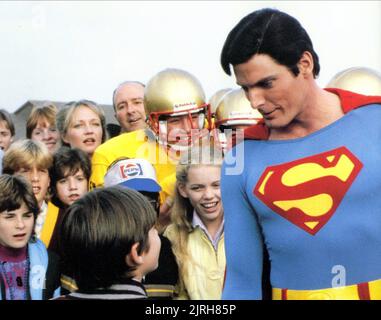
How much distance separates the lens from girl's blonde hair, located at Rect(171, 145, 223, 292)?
17.0 feet

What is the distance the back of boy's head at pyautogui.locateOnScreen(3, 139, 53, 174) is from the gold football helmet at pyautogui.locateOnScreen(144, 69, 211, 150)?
0.72m

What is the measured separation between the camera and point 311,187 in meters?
3.77

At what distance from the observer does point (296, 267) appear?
3816mm

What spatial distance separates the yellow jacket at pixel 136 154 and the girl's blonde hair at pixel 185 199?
26 centimetres

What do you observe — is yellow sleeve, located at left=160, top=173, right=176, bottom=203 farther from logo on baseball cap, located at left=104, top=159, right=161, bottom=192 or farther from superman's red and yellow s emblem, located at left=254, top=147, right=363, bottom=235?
superman's red and yellow s emblem, located at left=254, top=147, right=363, bottom=235

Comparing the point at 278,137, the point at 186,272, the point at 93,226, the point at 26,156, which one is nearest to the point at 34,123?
the point at 26,156

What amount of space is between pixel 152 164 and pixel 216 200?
30.5 inches

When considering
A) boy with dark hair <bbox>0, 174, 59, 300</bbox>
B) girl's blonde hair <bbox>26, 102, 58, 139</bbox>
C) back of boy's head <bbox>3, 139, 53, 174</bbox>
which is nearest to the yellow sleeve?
back of boy's head <bbox>3, 139, 53, 174</bbox>

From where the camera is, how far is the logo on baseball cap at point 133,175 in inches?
203

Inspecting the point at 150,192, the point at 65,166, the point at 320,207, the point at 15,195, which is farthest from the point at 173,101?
the point at 320,207

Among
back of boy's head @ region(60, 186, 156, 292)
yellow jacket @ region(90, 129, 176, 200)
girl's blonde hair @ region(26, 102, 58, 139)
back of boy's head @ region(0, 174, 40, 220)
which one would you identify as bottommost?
back of boy's head @ region(60, 186, 156, 292)

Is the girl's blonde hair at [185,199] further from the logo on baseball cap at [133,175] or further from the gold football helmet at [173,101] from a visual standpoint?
the gold football helmet at [173,101]
